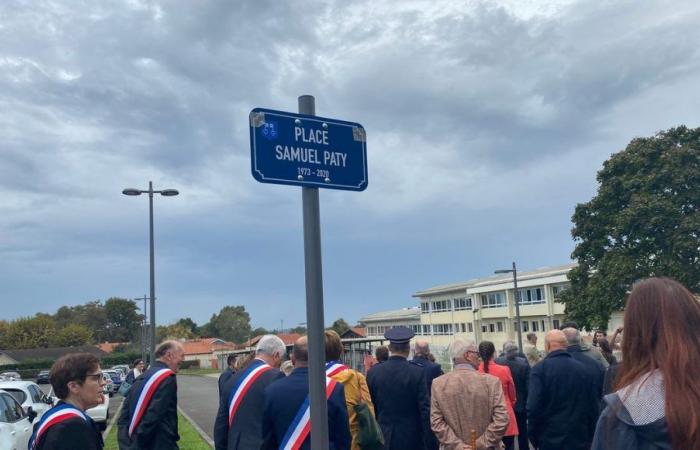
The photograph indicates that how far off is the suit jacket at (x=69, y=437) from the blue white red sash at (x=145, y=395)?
2593 mm

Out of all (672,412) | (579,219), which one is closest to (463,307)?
(579,219)

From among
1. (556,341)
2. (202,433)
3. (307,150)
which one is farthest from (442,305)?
(307,150)

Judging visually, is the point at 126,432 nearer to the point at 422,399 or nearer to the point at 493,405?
the point at 422,399

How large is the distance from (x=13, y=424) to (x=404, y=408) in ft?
24.0

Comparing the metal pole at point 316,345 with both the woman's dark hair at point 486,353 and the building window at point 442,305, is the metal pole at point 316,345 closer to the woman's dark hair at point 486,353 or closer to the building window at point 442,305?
the woman's dark hair at point 486,353

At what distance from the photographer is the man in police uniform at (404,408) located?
6543 millimetres

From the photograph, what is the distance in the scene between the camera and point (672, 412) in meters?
2.09

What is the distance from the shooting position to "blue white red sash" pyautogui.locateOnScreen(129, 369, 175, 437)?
636 centimetres

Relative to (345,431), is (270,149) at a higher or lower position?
higher

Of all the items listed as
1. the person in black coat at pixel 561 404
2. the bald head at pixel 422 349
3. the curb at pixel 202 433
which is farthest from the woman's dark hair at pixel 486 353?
the curb at pixel 202 433

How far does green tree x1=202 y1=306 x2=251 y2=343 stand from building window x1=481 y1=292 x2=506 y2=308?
215 ft

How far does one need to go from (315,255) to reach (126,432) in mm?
4614

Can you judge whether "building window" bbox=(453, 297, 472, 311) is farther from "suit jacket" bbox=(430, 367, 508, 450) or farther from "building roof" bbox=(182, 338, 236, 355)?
"suit jacket" bbox=(430, 367, 508, 450)

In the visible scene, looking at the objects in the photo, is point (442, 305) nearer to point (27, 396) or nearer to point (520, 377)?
point (27, 396)
